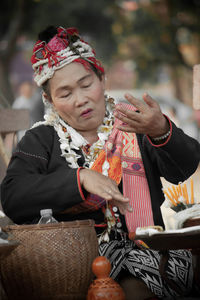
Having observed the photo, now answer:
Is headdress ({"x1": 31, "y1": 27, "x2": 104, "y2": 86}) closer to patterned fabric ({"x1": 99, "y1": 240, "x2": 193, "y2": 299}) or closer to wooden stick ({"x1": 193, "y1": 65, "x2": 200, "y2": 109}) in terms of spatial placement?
wooden stick ({"x1": 193, "y1": 65, "x2": 200, "y2": 109})

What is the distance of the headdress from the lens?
294cm

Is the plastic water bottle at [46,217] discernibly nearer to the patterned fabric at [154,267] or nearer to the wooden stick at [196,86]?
the patterned fabric at [154,267]

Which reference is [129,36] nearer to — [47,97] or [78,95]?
[47,97]

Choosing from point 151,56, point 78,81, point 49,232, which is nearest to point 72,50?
point 78,81

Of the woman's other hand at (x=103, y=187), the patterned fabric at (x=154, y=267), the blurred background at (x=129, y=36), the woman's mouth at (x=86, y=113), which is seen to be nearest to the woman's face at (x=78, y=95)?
the woman's mouth at (x=86, y=113)

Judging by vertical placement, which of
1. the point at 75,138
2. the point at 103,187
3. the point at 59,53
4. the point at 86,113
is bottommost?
the point at 103,187

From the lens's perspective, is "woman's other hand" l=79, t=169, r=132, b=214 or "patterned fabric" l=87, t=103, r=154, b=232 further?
"patterned fabric" l=87, t=103, r=154, b=232

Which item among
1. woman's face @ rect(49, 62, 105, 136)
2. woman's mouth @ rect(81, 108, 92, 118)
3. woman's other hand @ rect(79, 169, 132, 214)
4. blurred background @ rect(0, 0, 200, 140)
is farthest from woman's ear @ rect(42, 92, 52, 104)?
blurred background @ rect(0, 0, 200, 140)

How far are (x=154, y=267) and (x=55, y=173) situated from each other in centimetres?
59

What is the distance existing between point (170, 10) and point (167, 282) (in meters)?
15.2

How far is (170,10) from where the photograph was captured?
55.2 ft

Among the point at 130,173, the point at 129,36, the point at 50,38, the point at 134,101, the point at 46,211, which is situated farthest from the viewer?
the point at 129,36

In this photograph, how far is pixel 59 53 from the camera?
2.93 m

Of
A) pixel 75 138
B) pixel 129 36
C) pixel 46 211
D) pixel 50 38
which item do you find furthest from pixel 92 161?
pixel 129 36
